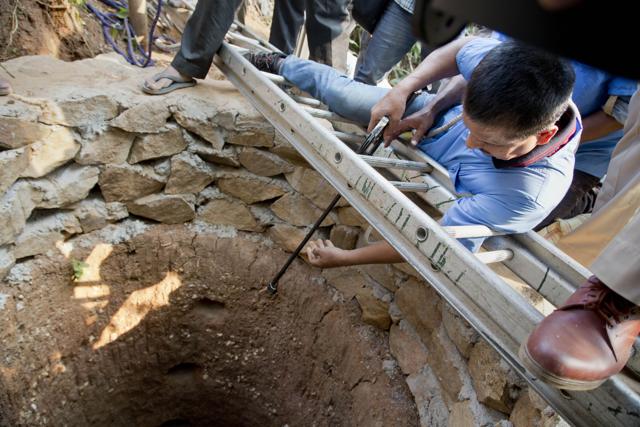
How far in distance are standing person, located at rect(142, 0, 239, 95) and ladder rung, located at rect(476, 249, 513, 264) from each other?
1.53m

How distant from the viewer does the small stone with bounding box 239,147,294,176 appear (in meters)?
2.48

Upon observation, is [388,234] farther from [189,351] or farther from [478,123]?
[189,351]

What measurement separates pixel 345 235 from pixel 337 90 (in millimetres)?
781

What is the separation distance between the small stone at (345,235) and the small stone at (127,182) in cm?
96

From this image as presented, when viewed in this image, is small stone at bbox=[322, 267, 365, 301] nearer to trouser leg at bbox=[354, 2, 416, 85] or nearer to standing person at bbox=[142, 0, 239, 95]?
trouser leg at bbox=[354, 2, 416, 85]

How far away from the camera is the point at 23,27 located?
2.56 meters

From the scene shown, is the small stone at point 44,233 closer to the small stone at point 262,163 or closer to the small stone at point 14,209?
the small stone at point 14,209

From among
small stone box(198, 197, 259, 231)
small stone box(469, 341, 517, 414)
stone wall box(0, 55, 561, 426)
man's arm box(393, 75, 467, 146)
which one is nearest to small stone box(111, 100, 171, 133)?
stone wall box(0, 55, 561, 426)

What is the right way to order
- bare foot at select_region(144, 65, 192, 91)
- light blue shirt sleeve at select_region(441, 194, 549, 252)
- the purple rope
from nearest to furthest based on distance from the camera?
light blue shirt sleeve at select_region(441, 194, 549, 252) < bare foot at select_region(144, 65, 192, 91) < the purple rope

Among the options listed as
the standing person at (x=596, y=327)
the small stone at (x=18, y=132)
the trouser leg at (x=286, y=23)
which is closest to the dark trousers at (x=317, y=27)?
the trouser leg at (x=286, y=23)

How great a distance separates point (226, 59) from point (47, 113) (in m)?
0.82

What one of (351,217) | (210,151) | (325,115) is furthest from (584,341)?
(210,151)

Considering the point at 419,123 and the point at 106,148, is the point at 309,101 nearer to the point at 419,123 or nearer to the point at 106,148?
the point at 419,123

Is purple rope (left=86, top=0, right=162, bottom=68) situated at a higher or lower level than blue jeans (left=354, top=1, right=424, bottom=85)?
lower
